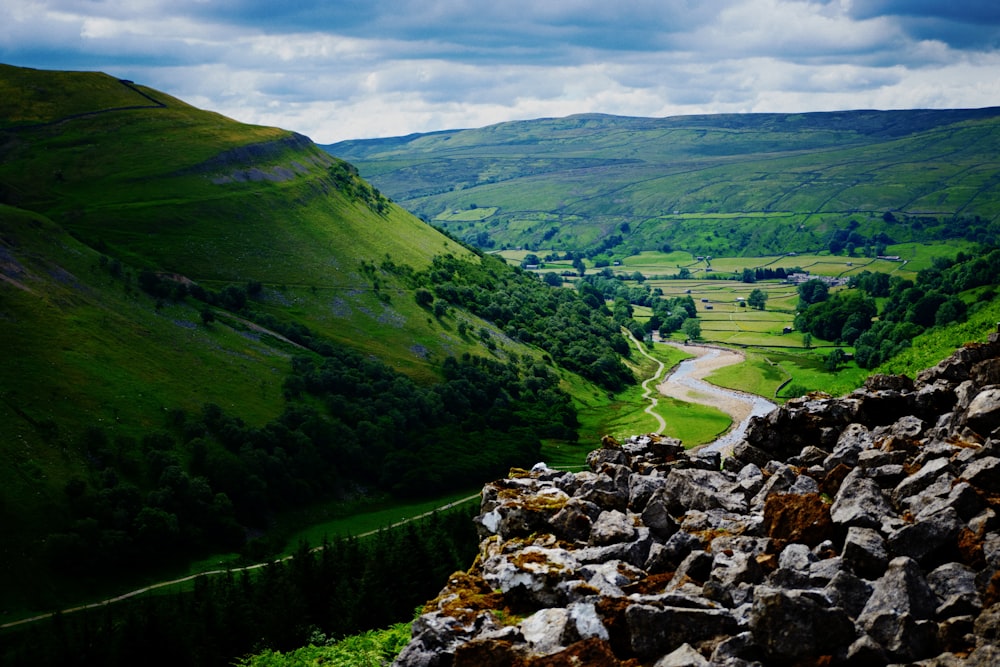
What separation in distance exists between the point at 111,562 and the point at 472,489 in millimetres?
70578

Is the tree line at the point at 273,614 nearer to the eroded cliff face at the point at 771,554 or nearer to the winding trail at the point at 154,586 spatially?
the winding trail at the point at 154,586

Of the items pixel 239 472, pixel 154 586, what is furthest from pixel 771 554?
pixel 239 472

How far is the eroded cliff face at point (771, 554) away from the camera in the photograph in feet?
60.6

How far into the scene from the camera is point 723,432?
19612cm

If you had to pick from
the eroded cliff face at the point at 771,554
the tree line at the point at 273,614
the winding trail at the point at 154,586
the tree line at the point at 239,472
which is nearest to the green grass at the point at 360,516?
the tree line at the point at 239,472

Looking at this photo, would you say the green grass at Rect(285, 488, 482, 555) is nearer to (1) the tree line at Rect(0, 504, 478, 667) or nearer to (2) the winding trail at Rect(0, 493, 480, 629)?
(2) the winding trail at Rect(0, 493, 480, 629)

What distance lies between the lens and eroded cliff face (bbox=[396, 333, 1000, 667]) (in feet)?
60.6

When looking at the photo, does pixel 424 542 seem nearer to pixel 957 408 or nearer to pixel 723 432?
pixel 957 408

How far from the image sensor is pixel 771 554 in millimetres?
22188

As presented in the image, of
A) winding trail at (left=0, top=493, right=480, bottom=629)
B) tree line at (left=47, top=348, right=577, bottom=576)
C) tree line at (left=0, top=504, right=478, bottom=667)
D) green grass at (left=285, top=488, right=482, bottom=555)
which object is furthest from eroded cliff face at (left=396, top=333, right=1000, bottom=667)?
tree line at (left=47, top=348, right=577, bottom=576)

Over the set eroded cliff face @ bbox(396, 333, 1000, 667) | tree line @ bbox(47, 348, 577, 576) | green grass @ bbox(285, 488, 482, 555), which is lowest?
green grass @ bbox(285, 488, 482, 555)

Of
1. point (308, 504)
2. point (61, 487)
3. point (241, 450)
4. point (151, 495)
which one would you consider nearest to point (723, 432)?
point (308, 504)

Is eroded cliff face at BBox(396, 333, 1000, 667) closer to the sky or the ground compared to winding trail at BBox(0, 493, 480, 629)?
closer to the sky

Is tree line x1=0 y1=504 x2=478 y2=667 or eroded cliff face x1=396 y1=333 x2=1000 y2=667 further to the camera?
tree line x1=0 y1=504 x2=478 y2=667
